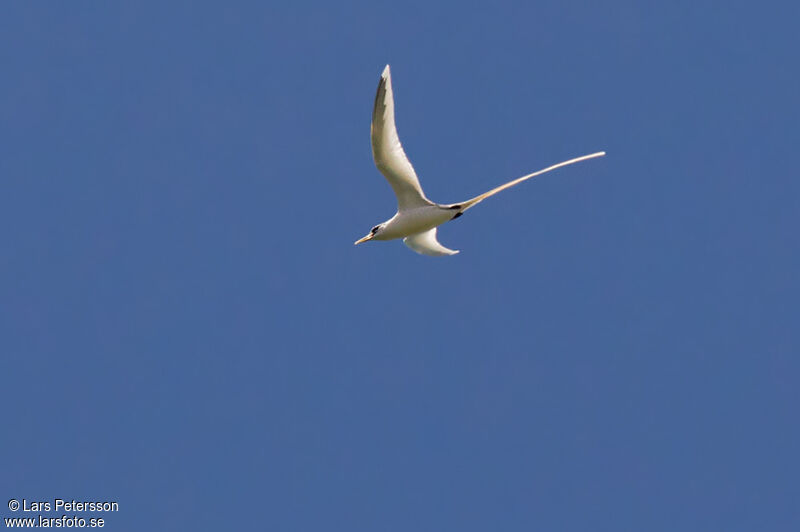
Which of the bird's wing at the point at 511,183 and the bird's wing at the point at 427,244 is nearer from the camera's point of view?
the bird's wing at the point at 511,183

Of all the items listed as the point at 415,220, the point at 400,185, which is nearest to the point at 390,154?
the point at 400,185

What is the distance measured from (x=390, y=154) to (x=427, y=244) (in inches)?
127

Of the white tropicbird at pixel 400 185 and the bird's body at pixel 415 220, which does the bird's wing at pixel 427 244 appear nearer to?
the white tropicbird at pixel 400 185

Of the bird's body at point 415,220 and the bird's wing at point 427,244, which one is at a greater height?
the bird's wing at point 427,244

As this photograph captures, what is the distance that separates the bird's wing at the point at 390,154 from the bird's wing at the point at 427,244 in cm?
169

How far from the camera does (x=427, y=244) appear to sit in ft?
76.9

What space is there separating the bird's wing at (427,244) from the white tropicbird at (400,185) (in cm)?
32

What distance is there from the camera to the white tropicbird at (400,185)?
783 inches

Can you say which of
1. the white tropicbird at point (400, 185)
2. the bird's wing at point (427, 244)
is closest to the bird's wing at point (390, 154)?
the white tropicbird at point (400, 185)

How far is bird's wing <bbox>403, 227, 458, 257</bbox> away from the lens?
76.5 ft

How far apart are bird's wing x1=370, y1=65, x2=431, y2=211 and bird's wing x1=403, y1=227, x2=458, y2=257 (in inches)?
66.6

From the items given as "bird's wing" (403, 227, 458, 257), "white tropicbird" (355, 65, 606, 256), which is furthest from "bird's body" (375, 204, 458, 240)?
"bird's wing" (403, 227, 458, 257)

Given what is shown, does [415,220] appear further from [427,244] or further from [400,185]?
[427,244]

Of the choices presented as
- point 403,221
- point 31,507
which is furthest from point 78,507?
point 403,221
